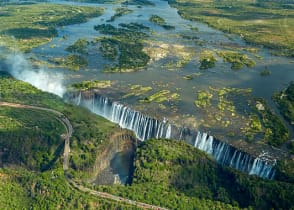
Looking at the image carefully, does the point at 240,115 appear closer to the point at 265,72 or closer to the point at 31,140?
the point at 265,72

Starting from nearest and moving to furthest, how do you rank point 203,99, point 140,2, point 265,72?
point 203,99
point 265,72
point 140,2

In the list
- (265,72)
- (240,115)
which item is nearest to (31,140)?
(240,115)

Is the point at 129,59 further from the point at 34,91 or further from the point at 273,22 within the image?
the point at 273,22

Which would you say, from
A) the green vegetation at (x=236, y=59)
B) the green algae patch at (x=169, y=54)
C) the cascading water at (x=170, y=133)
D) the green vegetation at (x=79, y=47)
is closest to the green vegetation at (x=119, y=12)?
the green vegetation at (x=79, y=47)

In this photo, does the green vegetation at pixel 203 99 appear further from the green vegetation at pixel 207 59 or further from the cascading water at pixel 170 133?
the green vegetation at pixel 207 59

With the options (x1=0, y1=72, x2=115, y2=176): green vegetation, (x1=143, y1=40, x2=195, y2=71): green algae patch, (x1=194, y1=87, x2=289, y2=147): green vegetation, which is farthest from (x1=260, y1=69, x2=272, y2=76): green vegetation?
(x1=0, y1=72, x2=115, y2=176): green vegetation

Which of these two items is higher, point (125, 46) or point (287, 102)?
point (125, 46)
